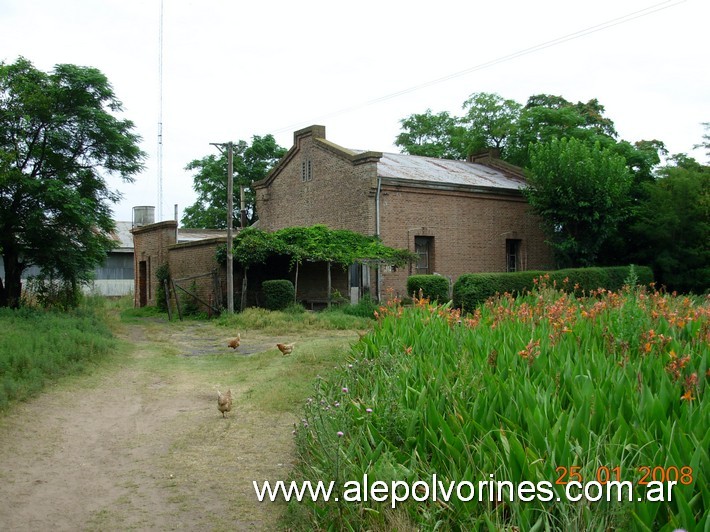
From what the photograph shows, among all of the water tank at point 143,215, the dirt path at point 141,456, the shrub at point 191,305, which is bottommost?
the dirt path at point 141,456

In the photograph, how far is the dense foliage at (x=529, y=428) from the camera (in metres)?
3.59

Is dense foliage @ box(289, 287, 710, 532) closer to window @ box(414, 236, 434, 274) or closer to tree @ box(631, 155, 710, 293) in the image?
window @ box(414, 236, 434, 274)

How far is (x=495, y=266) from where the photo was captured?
31.6 metres

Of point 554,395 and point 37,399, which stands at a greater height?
point 554,395

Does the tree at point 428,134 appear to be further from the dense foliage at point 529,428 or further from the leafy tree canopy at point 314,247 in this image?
the dense foliage at point 529,428

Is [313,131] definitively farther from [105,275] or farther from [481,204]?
[105,275]

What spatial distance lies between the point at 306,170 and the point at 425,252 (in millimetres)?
7080

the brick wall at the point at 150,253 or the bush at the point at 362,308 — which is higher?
the brick wall at the point at 150,253

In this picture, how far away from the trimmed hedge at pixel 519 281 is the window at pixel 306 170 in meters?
11.3

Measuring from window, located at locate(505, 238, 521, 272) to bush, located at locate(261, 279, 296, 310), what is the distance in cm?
1260

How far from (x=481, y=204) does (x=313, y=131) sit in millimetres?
8295

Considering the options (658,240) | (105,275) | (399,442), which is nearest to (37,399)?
(399,442)

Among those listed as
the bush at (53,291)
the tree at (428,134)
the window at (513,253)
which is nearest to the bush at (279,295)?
the bush at (53,291)
